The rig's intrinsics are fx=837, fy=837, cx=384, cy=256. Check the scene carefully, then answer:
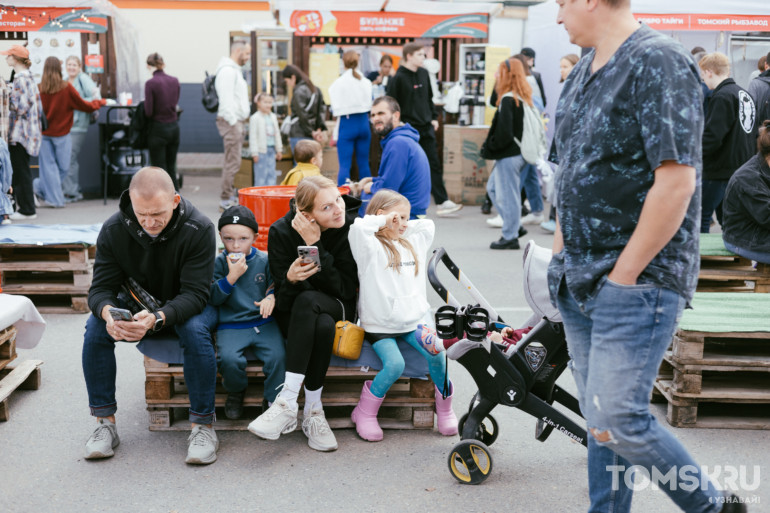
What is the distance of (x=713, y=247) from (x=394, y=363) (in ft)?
10.7

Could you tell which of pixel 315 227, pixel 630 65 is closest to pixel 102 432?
pixel 315 227

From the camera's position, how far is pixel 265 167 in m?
11.6

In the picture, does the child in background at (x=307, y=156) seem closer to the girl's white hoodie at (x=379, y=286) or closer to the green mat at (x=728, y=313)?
the girl's white hoodie at (x=379, y=286)

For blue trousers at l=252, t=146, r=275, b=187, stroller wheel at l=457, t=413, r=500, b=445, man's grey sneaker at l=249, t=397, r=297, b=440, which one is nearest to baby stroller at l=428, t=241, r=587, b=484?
stroller wheel at l=457, t=413, r=500, b=445

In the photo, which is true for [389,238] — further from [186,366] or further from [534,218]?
[534,218]

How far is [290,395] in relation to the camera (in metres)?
3.84

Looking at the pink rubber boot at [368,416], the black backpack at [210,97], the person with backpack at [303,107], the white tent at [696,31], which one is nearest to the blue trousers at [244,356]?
the pink rubber boot at [368,416]

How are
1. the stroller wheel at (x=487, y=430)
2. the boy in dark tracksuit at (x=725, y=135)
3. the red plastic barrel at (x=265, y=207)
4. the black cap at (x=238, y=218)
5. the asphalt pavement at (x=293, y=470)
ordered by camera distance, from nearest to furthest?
the asphalt pavement at (x=293, y=470), the stroller wheel at (x=487, y=430), the black cap at (x=238, y=218), the red plastic barrel at (x=265, y=207), the boy in dark tracksuit at (x=725, y=135)

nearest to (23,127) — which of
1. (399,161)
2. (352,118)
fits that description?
(352,118)

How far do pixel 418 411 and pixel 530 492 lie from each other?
2.66ft

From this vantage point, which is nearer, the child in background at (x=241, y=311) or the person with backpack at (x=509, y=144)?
the child in background at (x=241, y=311)

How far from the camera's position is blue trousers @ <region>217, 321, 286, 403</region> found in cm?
394

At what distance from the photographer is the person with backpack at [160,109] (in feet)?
37.0

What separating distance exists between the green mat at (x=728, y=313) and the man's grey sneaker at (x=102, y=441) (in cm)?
274
